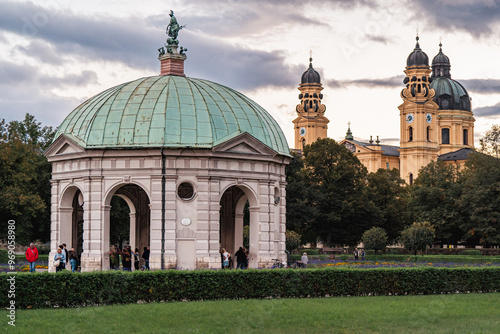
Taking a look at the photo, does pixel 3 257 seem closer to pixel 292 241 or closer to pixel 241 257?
pixel 241 257

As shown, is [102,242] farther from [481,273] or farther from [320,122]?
[320,122]

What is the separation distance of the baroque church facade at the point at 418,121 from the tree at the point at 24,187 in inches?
3834

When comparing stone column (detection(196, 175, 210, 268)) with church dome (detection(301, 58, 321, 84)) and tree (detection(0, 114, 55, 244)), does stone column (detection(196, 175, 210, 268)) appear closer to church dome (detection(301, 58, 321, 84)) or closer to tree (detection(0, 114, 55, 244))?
tree (detection(0, 114, 55, 244))

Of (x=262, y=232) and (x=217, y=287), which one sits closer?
(x=217, y=287)

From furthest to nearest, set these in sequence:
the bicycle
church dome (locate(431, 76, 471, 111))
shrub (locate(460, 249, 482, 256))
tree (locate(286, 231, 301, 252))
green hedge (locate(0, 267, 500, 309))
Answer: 1. church dome (locate(431, 76, 471, 111))
2. shrub (locate(460, 249, 482, 256))
3. tree (locate(286, 231, 301, 252))
4. the bicycle
5. green hedge (locate(0, 267, 500, 309))

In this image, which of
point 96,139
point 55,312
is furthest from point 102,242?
point 55,312

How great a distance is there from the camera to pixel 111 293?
28.0m

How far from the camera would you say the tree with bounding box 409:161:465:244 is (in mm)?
87438

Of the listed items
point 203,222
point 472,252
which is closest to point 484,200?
point 472,252

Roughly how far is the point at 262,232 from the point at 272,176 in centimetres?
298

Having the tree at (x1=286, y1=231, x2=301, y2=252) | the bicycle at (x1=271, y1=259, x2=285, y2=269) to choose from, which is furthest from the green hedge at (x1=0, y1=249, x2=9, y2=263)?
the tree at (x1=286, y1=231, x2=301, y2=252)

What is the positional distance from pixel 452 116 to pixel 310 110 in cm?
3071

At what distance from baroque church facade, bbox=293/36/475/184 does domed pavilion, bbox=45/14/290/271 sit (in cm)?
11380

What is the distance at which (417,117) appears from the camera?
154125 millimetres
